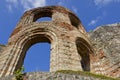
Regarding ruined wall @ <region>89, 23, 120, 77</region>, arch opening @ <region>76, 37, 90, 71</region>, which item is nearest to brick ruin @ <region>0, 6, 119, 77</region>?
arch opening @ <region>76, 37, 90, 71</region>

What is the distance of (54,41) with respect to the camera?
14.2 metres

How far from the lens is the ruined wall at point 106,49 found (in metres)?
14.4

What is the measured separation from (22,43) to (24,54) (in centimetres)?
81

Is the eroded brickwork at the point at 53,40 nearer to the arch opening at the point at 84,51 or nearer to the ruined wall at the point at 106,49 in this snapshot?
the arch opening at the point at 84,51

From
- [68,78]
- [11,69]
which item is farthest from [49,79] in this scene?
[11,69]

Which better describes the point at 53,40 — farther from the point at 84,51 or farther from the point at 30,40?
the point at 84,51

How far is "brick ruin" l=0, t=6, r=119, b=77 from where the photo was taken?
12883 millimetres

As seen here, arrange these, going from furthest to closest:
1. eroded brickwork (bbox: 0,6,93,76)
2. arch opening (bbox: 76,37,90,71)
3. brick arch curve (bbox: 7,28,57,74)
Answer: arch opening (bbox: 76,37,90,71) → brick arch curve (bbox: 7,28,57,74) → eroded brickwork (bbox: 0,6,93,76)

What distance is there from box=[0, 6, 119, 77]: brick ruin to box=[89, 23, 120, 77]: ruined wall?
18cm

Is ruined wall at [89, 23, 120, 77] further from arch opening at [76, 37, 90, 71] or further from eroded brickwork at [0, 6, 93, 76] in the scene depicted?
eroded brickwork at [0, 6, 93, 76]

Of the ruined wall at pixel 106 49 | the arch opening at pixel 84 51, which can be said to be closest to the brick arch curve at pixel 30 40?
the arch opening at pixel 84 51

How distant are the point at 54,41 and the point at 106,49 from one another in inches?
165

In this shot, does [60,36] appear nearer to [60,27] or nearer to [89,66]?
[60,27]

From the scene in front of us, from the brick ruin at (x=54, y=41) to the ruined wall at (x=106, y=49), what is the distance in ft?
0.58
